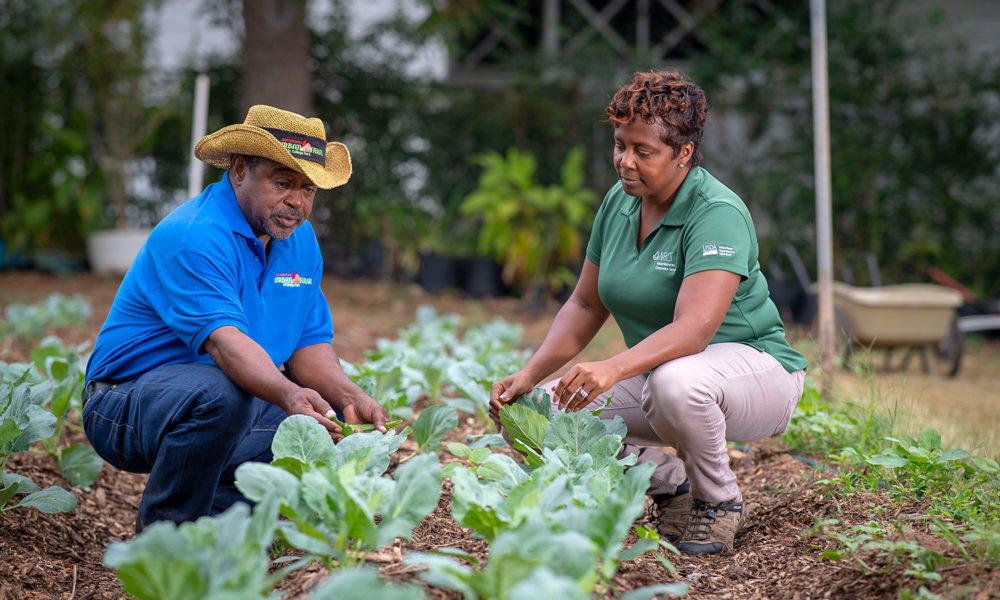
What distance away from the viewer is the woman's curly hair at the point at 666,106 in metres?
2.38

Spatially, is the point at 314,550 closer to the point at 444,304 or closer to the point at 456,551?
the point at 456,551

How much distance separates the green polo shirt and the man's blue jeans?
1.09 m

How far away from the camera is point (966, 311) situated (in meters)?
8.00

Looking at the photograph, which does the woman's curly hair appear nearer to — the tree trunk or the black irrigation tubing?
the black irrigation tubing

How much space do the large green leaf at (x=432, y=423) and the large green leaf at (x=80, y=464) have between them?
3.37 feet

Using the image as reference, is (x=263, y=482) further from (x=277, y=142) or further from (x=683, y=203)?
(x=683, y=203)

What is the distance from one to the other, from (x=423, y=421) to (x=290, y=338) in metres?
0.46

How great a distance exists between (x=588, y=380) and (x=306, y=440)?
27.1 inches

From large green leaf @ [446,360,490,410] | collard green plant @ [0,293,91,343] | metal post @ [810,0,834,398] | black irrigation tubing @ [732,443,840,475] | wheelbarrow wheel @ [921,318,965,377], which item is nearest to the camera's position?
black irrigation tubing @ [732,443,840,475]

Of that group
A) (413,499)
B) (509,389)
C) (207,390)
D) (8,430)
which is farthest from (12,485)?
(509,389)

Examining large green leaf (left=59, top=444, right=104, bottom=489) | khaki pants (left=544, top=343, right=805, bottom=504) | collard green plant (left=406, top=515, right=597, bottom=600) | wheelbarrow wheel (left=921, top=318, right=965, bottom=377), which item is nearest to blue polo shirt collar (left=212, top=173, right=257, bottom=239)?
large green leaf (left=59, top=444, right=104, bottom=489)

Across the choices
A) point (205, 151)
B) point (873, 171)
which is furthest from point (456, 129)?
point (205, 151)

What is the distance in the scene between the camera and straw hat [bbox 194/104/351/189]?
237 cm

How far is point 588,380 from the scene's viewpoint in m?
2.19
